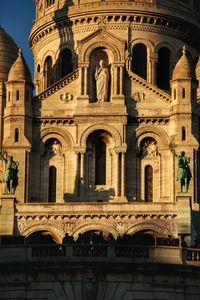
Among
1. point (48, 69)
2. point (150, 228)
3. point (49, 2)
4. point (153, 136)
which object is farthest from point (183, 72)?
point (49, 2)

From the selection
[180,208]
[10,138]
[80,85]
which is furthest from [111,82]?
[180,208]

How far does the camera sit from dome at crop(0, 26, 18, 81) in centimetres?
10006

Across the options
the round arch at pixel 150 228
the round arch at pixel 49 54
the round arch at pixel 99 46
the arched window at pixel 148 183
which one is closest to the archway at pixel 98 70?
the round arch at pixel 99 46

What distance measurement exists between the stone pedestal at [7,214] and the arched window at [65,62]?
72.0ft

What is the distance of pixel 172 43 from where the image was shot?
10256 cm

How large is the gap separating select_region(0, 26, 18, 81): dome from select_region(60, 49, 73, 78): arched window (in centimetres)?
375

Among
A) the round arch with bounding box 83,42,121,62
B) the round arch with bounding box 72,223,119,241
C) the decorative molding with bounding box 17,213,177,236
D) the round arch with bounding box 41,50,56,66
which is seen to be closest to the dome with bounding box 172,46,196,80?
the round arch with bounding box 83,42,121,62

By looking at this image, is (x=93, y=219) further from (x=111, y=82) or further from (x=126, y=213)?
(x=111, y=82)

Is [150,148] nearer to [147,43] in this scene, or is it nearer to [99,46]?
[99,46]

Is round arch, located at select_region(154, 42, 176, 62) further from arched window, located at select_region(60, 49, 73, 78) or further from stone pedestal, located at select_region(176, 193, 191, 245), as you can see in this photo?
stone pedestal, located at select_region(176, 193, 191, 245)

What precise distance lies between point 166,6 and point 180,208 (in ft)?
85.9

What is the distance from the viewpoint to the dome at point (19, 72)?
91375 mm

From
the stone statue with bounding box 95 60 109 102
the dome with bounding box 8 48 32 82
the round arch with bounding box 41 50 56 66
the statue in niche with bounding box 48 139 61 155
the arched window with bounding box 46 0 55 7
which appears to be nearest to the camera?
the statue in niche with bounding box 48 139 61 155

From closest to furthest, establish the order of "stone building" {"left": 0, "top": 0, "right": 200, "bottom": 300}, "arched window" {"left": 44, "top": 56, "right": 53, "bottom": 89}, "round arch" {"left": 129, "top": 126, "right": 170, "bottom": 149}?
1. "stone building" {"left": 0, "top": 0, "right": 200, "bottom": 300}
2. "round arch" {"left": 129, "top": 126, "right": 170, "bottom": 149}
3. "arched window" {"left": 44, "top": 56, "right": 53, "bottom": 89}
